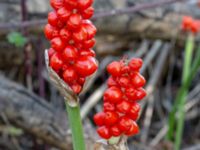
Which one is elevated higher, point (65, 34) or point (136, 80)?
point (65, 34)

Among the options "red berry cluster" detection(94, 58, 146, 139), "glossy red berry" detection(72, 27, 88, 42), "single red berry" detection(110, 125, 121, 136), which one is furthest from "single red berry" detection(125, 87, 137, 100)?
"glossy red berry" detection(72, 27, 88, 42)

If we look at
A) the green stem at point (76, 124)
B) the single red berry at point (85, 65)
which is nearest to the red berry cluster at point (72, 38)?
the single red berry at point (85, 65)

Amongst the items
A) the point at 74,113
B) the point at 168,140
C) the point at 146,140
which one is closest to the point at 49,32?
the point at 74,113

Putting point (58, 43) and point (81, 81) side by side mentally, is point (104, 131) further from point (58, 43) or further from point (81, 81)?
point (58, 43)

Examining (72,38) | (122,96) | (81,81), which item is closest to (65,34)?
(72,38)

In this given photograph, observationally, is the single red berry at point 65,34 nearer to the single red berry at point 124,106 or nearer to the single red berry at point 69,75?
the single red berry at point 69,75

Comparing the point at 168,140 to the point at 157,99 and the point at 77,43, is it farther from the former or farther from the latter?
the point at 77,43

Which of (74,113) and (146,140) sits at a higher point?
(74,113)
